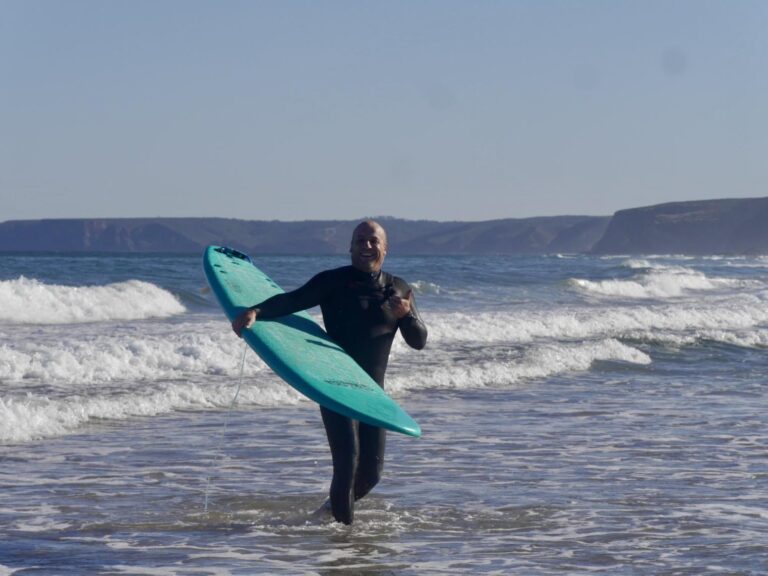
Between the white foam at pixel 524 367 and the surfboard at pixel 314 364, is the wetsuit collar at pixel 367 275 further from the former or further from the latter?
the white foam at pixel 524 367

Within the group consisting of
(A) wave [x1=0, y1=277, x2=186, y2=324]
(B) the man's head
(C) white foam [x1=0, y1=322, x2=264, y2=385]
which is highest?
(B) the man's head

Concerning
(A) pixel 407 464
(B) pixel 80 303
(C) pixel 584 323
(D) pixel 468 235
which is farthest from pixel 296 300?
(D) pixel 468 235

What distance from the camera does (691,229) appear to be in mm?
143250

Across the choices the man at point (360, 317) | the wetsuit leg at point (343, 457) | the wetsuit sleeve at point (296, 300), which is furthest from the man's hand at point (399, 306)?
the wetsuit leg at point (343, 457)

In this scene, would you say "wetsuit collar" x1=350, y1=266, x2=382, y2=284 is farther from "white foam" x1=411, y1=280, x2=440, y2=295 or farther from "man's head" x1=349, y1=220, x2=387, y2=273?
"white foam" x1=411, y1=280, x2=440, y2=295

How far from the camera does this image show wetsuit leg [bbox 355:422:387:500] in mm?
6316

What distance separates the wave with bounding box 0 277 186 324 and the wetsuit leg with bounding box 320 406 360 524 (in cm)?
1594

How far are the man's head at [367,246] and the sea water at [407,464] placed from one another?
1.41 m

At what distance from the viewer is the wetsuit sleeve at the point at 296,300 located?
634 cm

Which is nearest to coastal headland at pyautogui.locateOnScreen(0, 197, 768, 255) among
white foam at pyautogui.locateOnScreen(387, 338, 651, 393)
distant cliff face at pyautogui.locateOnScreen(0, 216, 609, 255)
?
distant cliff face at pyautogui.locateOnScreen(0, 216, 609, 255)

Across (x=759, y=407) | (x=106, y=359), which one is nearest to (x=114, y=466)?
(x=106, y=359)

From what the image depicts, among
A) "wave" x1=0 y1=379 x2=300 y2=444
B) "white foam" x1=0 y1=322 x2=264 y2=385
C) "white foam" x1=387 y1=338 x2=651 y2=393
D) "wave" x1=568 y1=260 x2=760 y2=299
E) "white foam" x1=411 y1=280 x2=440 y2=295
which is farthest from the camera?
"wave" x1=568 y1=260 x2=760 y2=299

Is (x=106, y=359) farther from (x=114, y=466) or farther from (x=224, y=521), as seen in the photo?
(x=224, y=521)

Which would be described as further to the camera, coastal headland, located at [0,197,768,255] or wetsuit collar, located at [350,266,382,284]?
coastal headland, located at [0,197,768,255]
